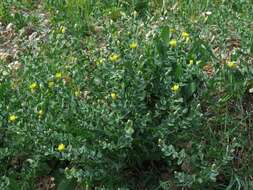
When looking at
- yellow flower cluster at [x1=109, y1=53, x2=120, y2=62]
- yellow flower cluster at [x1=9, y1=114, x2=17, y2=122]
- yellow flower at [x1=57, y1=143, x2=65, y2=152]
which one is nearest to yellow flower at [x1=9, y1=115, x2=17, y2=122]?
yellow flower cluster at [x1=9, y1=114, x2=17, y2=122]

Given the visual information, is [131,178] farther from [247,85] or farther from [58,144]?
[247,85]

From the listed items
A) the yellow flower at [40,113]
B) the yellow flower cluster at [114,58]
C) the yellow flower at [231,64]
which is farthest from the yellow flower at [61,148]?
the yellow flower at [231,64]

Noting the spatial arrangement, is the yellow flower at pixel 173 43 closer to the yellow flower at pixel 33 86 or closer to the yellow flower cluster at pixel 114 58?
the yellow flower cluster at pixel 114 58

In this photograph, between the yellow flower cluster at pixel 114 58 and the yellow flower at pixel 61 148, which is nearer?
the yellow flower at pixel 61 148

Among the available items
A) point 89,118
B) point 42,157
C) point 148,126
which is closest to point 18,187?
point 42,157

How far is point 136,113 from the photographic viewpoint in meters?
2.73

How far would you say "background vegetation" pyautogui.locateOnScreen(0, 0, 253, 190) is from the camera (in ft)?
8.94

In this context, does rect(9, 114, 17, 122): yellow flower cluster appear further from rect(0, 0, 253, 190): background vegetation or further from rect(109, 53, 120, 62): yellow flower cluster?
rect(109, 53, 120, 62): yellow flower cluster

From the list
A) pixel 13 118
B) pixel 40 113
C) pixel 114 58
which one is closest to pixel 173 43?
pixel 114 58

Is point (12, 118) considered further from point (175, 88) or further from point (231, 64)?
point (231, 64)

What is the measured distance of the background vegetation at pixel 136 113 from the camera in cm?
272

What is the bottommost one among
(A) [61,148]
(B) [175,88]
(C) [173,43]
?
(A) [61,148]

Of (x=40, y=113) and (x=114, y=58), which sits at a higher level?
(x=114, y=58)

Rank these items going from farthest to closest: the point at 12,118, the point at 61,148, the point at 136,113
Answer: the point at 12,118
the point at 136,113
the point at 61,148
